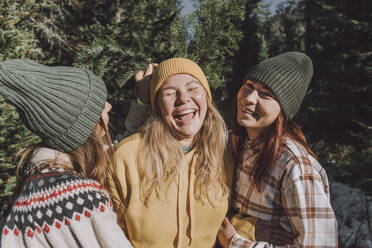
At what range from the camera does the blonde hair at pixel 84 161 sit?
1.56 m

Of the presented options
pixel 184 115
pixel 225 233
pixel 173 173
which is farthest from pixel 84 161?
pixel 225 233

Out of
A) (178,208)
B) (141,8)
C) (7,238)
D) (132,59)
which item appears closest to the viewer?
(7,238)

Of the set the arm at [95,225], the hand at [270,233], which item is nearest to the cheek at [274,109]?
the hand at [270,233]

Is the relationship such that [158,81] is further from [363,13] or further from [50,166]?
[363,13]

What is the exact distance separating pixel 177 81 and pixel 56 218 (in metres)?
1.17

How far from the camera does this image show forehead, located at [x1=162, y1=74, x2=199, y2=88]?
202 centimetres

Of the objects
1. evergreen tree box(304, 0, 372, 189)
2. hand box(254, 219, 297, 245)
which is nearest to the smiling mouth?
hand box(254, 219, 297, 245)

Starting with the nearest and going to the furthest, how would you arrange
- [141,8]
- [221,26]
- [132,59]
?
[221,26], [132,59], [141,8]

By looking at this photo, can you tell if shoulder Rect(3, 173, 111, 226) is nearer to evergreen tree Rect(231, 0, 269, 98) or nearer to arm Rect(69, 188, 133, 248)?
arm Rect(69, 188, 133, 248)

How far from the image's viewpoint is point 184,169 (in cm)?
207

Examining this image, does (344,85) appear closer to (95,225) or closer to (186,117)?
(186,117)

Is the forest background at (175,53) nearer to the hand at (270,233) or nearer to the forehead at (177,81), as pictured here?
the forehead at (177,81)

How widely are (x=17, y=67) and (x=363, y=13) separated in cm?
766

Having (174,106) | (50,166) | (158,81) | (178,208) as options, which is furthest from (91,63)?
(178,208)
